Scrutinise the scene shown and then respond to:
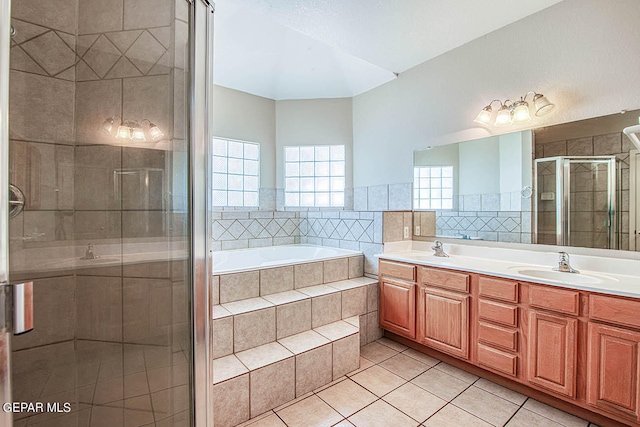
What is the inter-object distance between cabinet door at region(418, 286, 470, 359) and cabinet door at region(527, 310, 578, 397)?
1.32ft

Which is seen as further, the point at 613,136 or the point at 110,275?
the point at 613,136

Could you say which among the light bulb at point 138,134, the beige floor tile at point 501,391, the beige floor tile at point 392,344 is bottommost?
the beige floor tile at point 392,344

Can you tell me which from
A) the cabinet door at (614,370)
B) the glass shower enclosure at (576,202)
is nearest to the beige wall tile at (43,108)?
the cabinet door at (614,370)

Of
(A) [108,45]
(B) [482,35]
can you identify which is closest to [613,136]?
(B) [482,35]

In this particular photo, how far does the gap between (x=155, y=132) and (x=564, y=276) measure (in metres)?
2.53

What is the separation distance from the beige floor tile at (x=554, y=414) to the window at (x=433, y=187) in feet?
5.32

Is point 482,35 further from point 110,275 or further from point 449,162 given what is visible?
point 110,275

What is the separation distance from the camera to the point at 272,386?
1729 millimetres

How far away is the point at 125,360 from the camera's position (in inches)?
44.6

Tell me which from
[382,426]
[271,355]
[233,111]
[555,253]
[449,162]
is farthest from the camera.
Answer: [233,111]

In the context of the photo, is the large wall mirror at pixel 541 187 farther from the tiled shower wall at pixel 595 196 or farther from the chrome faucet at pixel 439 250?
the chrome faucet at pixel 439 250

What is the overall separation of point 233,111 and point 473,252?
10.5 ft

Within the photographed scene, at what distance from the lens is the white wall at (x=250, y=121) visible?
3459 millimetres

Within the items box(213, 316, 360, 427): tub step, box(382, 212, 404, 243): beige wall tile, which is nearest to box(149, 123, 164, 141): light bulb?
box(213, 316, 360, 427): tub step
